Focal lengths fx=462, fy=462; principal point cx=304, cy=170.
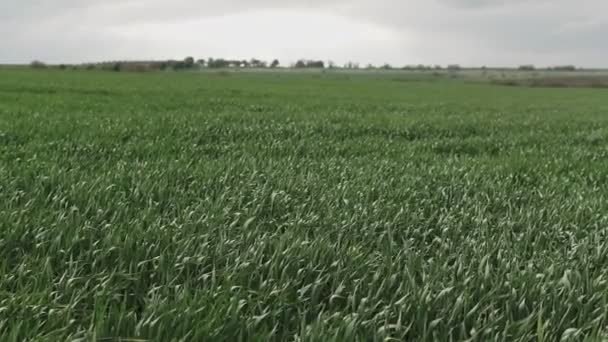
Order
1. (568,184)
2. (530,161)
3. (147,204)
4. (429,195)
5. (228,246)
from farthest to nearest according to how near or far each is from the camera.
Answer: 1. (530,161)
2. (568,184)
3. (429,195)
4. (147,204)
5. (228,246)

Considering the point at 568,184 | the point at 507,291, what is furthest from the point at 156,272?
the point at 568,184

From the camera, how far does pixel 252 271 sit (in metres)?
3.10

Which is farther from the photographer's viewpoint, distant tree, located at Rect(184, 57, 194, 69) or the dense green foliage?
distant tree, located at Rect(184, 57, 194, 69)

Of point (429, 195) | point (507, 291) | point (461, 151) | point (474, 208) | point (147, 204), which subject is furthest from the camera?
point (461, 151)

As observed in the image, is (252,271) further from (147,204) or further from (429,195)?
(429,195)

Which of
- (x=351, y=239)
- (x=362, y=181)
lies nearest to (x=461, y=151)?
(x=362, y=181)

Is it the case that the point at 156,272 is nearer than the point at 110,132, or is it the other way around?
the point at 156,272

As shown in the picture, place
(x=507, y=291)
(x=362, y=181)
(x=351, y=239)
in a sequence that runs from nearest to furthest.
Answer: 1. (x=507, y=291)
2. (x=351, y=239)
3. (x=362, y=181)

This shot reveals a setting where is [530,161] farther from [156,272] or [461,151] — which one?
[156,272]

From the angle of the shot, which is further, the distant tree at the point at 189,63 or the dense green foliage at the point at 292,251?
the distant tree at the point at 189,63

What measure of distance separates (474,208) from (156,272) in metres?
3.55

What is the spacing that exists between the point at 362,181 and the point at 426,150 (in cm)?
482

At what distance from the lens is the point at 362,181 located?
6.11 meters

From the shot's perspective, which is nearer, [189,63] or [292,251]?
[292,251]
